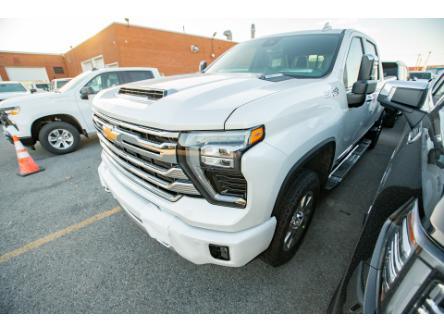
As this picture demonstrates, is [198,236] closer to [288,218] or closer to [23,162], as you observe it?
[288,218]

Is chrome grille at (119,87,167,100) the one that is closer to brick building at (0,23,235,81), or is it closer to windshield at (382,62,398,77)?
windshield at (382,62,398,77)

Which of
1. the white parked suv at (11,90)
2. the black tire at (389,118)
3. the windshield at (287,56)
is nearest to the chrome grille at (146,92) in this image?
the windshield at (287,56)

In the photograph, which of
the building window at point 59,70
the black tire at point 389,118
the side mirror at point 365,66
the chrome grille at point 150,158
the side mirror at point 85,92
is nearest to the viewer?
the chrome grille at point 150,158

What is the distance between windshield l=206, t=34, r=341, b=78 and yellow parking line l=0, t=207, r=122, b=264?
239 centimetres

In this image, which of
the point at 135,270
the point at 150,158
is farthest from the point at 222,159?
the point at 135,270

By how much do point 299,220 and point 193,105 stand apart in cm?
133

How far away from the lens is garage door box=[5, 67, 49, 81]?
2954cm

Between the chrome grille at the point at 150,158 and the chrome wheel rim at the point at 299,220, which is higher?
the chrome grille at the point at 150,158

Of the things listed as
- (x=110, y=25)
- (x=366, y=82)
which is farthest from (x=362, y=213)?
(x=110, y=25)

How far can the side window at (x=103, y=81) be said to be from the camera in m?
5.36

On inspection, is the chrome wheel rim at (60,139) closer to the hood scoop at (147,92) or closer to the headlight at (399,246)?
the hood scoop at (147,92)

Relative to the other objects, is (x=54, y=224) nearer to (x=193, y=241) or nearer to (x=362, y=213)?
(x=193, y=241)

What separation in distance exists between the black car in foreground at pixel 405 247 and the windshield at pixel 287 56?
1.27 m

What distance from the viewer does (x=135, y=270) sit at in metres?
2.00
